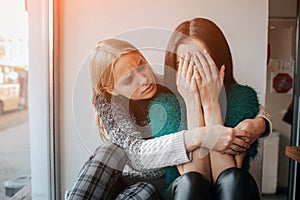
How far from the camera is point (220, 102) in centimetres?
166

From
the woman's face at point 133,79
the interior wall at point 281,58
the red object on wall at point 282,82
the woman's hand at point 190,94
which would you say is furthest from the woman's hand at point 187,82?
the red object on wall at point 282,82

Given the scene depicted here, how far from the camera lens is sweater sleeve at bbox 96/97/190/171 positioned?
1641mm

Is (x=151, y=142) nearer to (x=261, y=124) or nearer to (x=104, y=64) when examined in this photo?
(x=104, y=64)

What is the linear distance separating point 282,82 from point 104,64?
2.11 meters

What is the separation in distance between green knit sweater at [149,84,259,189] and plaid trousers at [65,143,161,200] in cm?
16

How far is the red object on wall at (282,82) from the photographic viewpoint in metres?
3.08

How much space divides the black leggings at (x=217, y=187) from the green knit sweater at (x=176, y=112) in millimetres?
155

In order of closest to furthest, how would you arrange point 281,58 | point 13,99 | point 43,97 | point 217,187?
point 217,187 → point 43,97 → point 13,99 → point 281,58

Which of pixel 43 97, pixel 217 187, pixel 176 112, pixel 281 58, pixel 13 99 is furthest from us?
pixel 281 58

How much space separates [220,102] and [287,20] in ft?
5.76

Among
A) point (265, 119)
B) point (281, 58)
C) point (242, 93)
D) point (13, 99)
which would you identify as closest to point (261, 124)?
point (265, 119)

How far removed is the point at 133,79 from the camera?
167cm

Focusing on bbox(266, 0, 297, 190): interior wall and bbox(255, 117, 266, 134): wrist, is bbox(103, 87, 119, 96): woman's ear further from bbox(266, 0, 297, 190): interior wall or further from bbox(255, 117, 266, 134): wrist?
bbox(266, 0, 297, 190): interior wall

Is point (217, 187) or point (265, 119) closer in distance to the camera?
point (217, 187)
